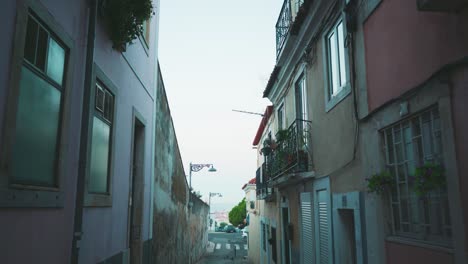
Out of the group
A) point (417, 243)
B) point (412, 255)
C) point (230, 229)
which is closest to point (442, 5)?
point (417, 243)

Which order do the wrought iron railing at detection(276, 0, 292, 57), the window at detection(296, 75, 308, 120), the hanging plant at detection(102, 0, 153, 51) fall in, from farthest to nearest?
the wrought iron railing at detection(276, 0, 292, 57)
the window at detection(296, 75, 308, 120)
the hanging plant at detection(102, 0, 153, 51)

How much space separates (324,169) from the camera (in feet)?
26.6

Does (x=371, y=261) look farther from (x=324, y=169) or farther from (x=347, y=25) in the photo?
(x=347, y=25)

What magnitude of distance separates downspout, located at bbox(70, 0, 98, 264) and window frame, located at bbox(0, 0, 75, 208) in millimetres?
338

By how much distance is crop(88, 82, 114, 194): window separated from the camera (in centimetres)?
568

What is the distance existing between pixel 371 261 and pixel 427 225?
5.09ft

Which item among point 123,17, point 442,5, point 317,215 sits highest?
point 123,17

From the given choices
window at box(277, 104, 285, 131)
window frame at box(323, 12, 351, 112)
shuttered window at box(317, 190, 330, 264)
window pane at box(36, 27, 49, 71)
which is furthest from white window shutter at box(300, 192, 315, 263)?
window pane at box(36, 27, 49, 71)

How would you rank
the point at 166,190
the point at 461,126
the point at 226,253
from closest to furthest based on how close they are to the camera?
the point at 461,126 < the point at 166,190 < the point at 226,253

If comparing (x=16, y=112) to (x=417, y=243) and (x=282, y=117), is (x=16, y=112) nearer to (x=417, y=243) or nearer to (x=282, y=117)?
(x=417, y=243)

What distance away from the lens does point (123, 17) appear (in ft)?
19.6

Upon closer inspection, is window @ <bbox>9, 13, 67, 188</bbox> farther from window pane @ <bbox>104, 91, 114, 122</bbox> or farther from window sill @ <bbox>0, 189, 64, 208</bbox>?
window pane @ <bbox>104, 91, 114, 122</bbox>

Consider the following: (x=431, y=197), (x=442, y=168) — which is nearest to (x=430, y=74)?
(x=442, y=168)

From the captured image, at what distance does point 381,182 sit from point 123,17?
4.21m
